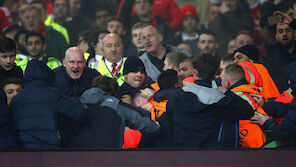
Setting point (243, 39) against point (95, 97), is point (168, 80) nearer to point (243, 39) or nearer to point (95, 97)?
point (95, 97)

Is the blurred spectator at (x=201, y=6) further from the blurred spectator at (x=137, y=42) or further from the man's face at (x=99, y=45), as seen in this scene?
the man's face at (x=99, y=45)

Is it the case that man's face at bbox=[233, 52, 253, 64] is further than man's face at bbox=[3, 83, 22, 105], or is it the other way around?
man's face at bbox=[233, 52, 253, 64]

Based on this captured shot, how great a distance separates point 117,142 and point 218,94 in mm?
1181

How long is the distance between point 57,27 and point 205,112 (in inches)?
240

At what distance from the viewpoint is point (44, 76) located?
6.87 m

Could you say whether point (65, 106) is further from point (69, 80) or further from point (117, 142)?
point (69, 80)

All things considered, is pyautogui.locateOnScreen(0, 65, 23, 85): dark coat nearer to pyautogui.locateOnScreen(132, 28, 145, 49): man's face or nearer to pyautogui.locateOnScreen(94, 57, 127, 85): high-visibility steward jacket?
pyautogui.locateOnScreen(94, 57, 127, 85): high-visibility steward jacket

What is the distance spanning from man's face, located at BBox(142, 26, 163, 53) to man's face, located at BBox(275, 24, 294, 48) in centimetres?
209

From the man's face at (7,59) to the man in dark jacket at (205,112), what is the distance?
246cm

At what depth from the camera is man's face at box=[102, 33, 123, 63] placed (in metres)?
9.99

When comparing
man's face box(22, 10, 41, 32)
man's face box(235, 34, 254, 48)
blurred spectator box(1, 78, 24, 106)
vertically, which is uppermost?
man's face box(22, 10, 41, 32)

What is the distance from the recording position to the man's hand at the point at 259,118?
7.42 meters

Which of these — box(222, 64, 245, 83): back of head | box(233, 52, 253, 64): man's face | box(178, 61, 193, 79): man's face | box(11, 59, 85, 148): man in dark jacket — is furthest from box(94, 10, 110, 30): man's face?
box(11, 59, 85, 148): man in dark jacket

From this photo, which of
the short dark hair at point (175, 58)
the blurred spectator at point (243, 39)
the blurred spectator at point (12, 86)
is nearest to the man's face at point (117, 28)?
the blurred spectator at point (243, 39)
